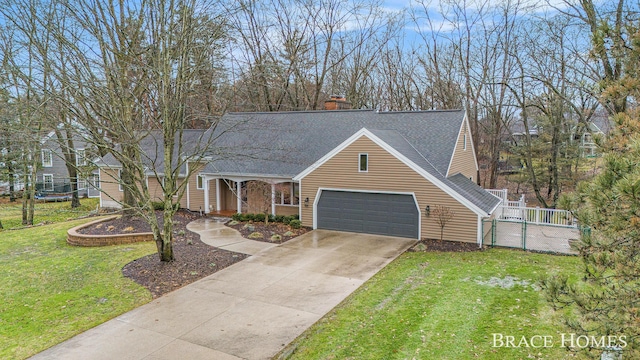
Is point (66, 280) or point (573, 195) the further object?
point (66, 280)

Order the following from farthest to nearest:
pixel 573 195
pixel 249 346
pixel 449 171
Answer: pixel 449 171 < pixel 249 346 < pixel 573 195

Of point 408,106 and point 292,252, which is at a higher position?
point 408,106

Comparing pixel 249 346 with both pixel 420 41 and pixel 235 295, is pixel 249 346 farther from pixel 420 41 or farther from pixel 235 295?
pixel 420 41

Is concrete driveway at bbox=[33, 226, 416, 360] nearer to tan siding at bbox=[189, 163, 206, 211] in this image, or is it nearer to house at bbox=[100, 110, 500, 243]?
house at bbox=[100, 110, 500, 243]

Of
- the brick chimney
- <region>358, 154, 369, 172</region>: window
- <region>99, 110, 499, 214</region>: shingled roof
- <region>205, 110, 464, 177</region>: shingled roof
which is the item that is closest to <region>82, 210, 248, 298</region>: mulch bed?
<region>99, 110, 499, 214</region>: shingled roof

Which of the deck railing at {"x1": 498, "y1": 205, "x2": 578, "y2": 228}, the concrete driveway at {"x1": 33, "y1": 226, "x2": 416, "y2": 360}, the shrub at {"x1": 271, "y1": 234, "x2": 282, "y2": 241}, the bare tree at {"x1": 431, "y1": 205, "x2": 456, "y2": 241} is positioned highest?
the bare tree at {"x1": 431, "y1": 205, "x2": 456, "y2": 241}

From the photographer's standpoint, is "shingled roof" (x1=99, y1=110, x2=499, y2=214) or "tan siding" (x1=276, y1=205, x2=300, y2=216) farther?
"tan siding" (x1=276, y1=205, x2=300, y2=216)

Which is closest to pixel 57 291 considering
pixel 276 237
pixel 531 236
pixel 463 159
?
pixel 276 237

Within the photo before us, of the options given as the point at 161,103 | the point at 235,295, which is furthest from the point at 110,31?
the point at 235,295
